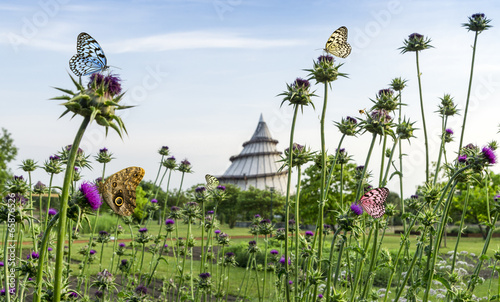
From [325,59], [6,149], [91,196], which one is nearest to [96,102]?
[91,196]

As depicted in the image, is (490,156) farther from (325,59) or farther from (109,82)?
(109,82)

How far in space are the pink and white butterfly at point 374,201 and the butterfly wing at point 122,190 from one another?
2869mm

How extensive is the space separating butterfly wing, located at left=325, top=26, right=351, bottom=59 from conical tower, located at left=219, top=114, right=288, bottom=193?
423 feet

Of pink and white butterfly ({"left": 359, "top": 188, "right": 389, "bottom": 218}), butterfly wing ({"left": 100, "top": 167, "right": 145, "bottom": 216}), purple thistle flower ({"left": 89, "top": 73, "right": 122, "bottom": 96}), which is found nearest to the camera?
purple thistle flower ({"left": 89, "top": 73, "right": 122, "bottom": 96})

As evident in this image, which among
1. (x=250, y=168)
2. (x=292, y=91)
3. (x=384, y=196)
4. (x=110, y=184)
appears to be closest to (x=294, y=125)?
(x=292, y=91)

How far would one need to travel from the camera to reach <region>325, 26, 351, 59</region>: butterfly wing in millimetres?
6762

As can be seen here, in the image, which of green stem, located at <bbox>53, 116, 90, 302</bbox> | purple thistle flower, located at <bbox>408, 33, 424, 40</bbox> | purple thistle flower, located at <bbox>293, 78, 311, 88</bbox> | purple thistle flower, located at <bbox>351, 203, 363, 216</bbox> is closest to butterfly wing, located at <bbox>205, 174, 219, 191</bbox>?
purple thistle flower, located at <bbox>293, 78, 311, 88</bbox>

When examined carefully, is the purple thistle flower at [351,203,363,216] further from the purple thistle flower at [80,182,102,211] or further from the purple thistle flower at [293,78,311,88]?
the purple thistle flower at [80,182,102,211]

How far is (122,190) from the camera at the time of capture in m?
4.84

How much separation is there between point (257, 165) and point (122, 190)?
136m

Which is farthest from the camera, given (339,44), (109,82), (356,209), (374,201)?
(339,44)

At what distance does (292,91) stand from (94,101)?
352 cm

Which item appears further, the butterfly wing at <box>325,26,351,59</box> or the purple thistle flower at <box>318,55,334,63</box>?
the butterfly wing at <box>325,26,351,59</box>

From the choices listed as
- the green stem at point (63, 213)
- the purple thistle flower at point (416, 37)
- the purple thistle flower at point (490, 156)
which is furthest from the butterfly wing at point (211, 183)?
the green stem at point (63, 213)
